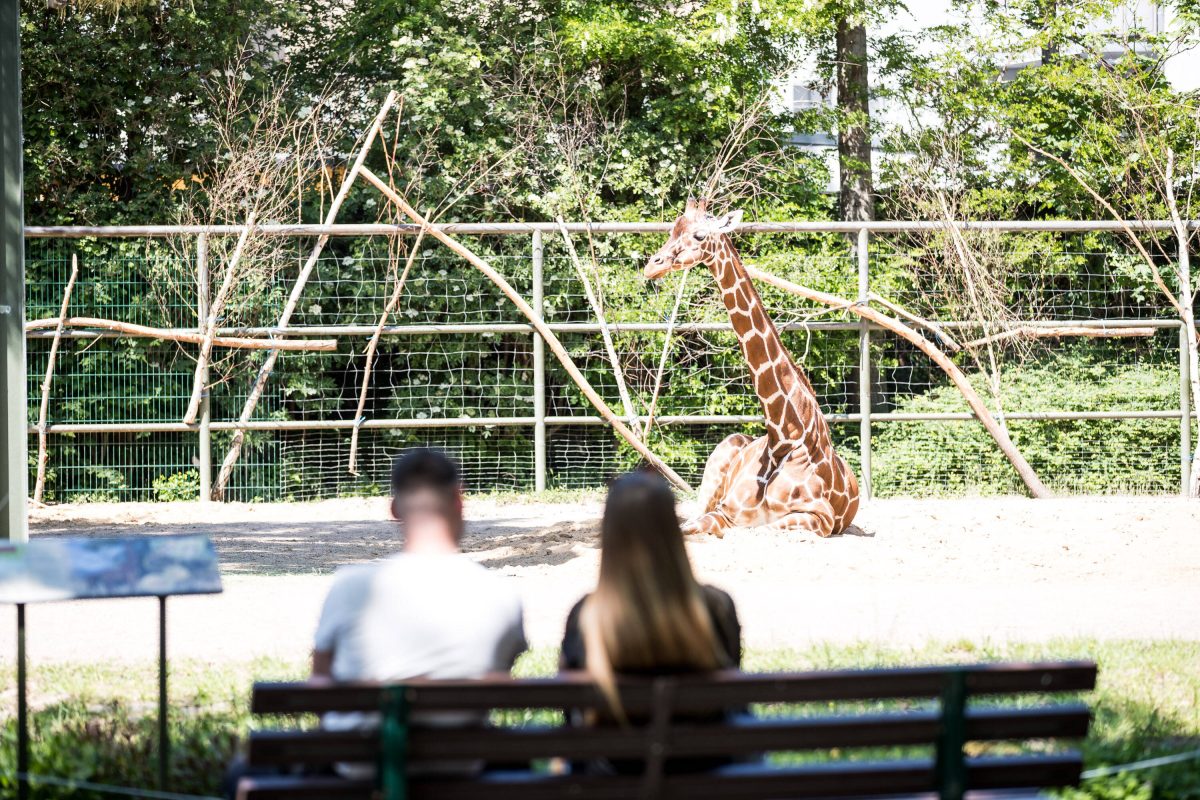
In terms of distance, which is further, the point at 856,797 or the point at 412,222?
the point at 412,222

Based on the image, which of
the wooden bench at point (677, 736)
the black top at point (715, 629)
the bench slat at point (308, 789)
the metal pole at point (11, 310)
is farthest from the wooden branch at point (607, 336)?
the bench slat at point (308, 789)

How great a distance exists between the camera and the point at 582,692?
2.78 m

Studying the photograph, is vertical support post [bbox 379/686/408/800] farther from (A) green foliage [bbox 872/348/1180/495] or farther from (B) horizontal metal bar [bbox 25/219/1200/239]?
(A) green foliage [bbox 872/348/1180/495]

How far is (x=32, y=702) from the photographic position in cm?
527

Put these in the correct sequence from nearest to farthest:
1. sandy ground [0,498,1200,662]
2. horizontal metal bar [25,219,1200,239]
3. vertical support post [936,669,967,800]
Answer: vertical support post [936,669,967,800]
sandy ground [0,498,1200,662]
horizontal metal bar [25,219,1200,239]

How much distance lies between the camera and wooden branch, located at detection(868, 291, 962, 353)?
42.7 feet

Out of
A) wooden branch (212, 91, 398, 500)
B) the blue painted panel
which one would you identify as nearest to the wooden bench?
the blue painted panel

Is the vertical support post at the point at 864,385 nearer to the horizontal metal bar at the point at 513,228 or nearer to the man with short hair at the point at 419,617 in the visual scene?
the horizontal metal bar at the point at 513,228

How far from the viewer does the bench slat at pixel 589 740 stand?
2.77 meters

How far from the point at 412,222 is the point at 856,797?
37.7ft

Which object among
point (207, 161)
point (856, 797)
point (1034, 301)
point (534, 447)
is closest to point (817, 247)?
point (1034, 301)

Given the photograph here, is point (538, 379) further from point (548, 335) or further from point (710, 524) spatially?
point (710, 524)

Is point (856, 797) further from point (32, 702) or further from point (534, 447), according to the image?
point (534, 447)

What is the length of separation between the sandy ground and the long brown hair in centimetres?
339
